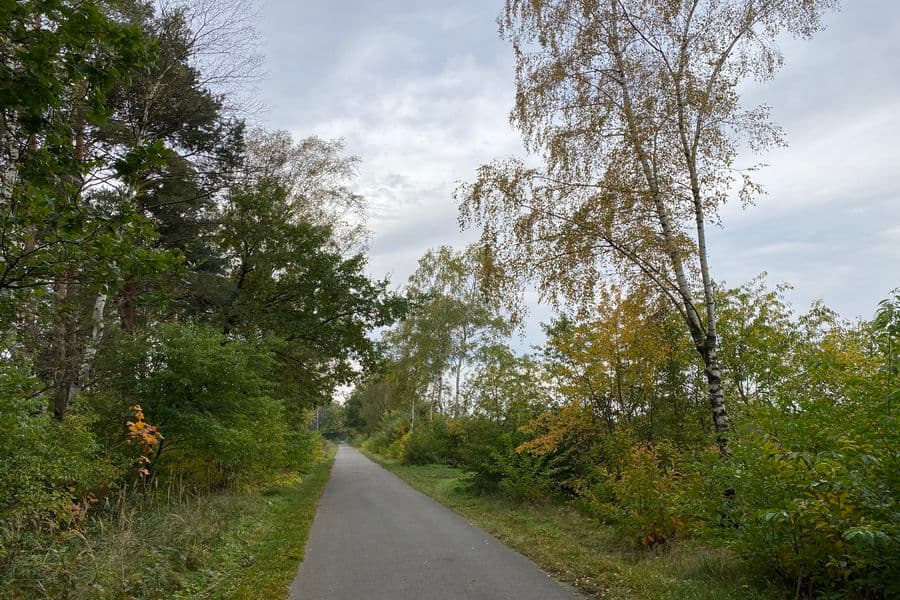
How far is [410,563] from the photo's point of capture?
7379mm

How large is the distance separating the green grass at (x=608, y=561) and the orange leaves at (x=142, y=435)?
18.3ft

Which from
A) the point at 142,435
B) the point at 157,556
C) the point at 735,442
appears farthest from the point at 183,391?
the point at 735,442

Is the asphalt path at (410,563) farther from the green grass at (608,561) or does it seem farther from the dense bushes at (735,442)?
the dense bushes at (735,442)

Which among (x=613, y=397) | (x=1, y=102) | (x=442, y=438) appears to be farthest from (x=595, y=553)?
(x=442, y=438)

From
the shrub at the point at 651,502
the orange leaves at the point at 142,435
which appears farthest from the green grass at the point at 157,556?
the shrub at the point at 651,502

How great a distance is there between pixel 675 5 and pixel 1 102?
408 inches

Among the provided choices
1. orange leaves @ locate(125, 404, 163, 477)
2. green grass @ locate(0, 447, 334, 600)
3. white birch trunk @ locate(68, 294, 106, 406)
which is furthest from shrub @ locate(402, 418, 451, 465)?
white birch trunk @ locate(68, 294, 106, 406)

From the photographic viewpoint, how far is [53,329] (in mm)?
9008

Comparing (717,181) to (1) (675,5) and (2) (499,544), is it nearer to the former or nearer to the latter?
(1) (675,5)

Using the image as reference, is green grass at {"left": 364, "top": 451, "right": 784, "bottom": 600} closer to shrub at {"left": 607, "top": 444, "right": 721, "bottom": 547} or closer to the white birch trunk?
shrub at {"left": 607, "top": 444, "right": 721, "bottom": 547}

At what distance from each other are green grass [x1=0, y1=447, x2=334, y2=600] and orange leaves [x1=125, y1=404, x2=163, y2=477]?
826 mm

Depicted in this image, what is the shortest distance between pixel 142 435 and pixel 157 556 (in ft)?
8.70

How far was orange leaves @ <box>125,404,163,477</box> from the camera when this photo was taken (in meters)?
8.05

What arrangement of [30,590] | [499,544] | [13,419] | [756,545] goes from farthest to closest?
[499,544], [13,419], [756,545], [30,590]
